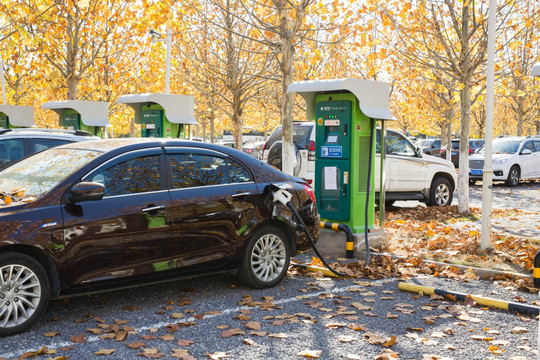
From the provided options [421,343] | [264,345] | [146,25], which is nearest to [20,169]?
[264,345]

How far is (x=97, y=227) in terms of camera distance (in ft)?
17.6

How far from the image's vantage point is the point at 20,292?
501 centimetres

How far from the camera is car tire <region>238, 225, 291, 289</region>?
6457mm

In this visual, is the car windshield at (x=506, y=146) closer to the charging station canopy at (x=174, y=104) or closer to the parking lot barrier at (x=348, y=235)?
the charging station canopy at (x=174, y=104)

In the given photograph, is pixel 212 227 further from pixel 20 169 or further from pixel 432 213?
pixel 432 213

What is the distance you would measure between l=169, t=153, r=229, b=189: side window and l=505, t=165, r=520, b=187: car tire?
17.4 metres

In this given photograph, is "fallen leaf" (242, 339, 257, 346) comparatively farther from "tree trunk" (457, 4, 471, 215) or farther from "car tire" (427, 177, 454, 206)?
"car tire" (427, 177, 454, 206)

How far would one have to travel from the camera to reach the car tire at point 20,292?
16.2ft

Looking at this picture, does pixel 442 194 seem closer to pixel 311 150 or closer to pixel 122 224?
pixel 311 150

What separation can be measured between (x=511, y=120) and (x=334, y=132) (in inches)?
1884

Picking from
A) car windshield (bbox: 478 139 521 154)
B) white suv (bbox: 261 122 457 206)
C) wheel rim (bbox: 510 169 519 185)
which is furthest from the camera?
car windshield (bbox: 478 139 521 154)

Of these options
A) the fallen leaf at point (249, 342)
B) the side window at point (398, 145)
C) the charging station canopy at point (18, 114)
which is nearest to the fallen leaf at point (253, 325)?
the fallen leaf at point (249, 342)

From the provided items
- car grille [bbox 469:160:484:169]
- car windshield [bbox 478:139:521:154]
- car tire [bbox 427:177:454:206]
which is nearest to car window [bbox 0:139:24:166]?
car tire [bbox 427:177:454:206]

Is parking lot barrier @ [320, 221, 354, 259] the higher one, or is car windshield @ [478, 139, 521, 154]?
car windshield @ [478, 139, 521, 154]
